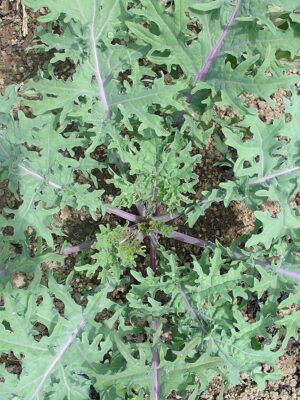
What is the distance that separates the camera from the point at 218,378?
3.02 metres

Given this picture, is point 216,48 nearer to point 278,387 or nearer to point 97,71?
point 97,71

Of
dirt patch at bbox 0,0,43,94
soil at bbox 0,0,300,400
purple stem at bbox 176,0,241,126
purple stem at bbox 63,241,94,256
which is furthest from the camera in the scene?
dirt patch at bbox 0,0,43,94

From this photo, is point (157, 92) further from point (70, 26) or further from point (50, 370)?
point (50, 370)

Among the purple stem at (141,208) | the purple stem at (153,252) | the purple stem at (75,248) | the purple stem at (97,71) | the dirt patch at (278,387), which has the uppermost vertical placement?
the purple stem at (97,71)

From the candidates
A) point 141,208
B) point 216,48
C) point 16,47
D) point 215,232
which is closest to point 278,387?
point 215,232

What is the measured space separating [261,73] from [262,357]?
1.01 m

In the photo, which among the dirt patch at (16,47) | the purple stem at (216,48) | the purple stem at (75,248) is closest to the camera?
the purple stem at (216,48)

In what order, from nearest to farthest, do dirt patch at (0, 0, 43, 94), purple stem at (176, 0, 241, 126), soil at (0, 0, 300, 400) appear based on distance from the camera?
purple stem at (176, 0, 241, 126) < soil at (0, 0, 300, 400) < dirt patch at (0, 0, 43, 94)

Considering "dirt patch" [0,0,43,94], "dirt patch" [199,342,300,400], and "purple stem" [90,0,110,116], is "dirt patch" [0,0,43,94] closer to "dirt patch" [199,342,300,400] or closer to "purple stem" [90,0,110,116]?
"purple stem" [90,0,110,116]

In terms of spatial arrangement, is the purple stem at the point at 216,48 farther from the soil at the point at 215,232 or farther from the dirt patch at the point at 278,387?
the dirt patch at the point at 278,387

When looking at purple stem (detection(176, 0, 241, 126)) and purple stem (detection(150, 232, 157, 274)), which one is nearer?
purple stem (detection(176, 0, 241, 126))

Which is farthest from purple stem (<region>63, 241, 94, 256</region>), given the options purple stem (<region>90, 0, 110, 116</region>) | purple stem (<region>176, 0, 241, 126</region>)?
purple stem (<region>176, 0, 241, 126</region>)

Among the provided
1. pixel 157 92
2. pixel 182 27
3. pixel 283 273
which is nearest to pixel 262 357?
pixel 283 273

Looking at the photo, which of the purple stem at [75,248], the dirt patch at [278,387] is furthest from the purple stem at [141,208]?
the dirt patch at [278,387]
